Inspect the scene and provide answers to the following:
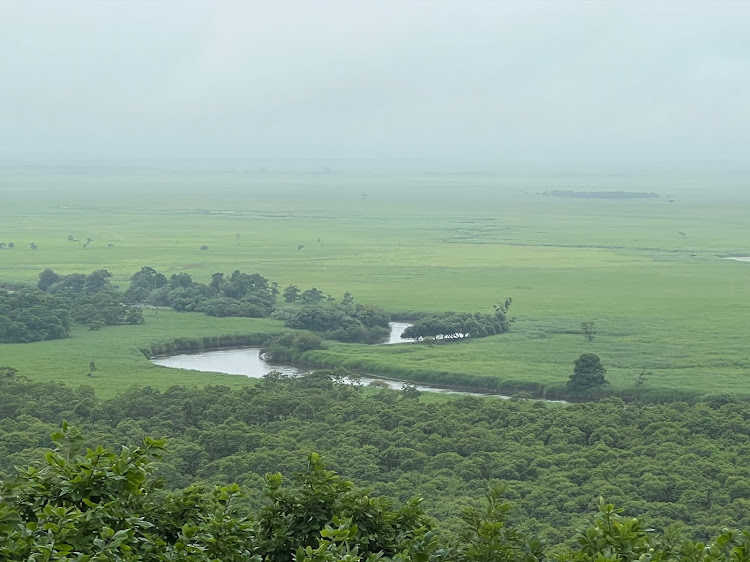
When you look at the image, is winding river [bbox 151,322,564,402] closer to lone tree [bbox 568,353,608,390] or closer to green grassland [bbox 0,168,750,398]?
green grassland [bbox 0,168,750,398]

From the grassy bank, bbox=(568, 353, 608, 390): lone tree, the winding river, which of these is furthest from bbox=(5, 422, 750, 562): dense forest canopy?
the winding river

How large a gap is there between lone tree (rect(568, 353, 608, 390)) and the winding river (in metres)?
4.59

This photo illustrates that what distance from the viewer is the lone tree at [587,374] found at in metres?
38.3

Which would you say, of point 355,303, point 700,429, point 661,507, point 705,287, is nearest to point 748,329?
point 705,287

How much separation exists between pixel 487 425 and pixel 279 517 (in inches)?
814

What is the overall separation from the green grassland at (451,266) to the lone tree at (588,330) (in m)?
0.38

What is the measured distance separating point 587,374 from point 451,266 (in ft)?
116

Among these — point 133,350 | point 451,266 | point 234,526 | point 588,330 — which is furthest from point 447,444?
point 451,266

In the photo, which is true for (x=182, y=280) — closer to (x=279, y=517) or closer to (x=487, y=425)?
(x=487, y=425)

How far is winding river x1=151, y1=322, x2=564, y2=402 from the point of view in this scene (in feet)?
137

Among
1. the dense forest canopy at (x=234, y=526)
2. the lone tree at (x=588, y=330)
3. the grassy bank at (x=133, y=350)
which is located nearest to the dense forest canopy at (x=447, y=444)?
the grassy bank at (x=133, y=350)

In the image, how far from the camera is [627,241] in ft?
298

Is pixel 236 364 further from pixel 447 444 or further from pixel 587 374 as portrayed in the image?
pixel 447 444

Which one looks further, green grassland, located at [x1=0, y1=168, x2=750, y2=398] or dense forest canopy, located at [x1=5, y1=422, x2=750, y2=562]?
green grassland, located at [x1=0, y1=168, x2=750, y2=398]
